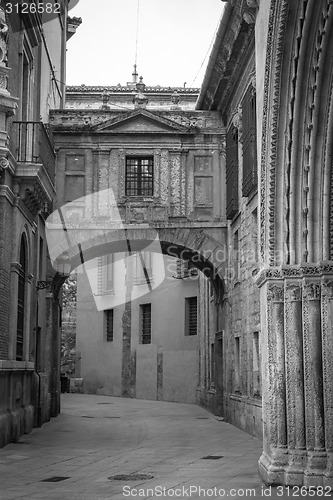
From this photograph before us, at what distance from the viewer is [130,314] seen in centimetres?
3175

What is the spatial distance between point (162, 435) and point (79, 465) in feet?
15.8

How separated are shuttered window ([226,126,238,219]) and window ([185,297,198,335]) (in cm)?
1004

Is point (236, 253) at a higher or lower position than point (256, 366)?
higher

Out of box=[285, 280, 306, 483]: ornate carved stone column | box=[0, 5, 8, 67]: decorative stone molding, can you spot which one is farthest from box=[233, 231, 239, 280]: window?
box=[285, 280, 306, 483]: ornate carved stone column

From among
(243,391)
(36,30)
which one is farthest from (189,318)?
(36,30)

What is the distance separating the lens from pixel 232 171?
1778 cm

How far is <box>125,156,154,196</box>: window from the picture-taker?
63.4 ft

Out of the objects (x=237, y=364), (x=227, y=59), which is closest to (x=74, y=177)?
(x=227, y=59)

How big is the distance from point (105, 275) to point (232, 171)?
1687 centimetres

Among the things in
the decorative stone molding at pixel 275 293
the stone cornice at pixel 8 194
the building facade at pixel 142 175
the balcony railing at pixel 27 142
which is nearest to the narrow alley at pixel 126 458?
the decorative stone molding at pixel 275 293

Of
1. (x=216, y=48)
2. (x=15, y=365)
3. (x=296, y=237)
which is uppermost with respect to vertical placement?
(x=216, y=48)

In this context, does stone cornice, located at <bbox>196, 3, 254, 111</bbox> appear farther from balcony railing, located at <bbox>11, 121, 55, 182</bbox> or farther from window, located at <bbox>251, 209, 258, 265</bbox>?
balcony railing, located at <bbox>11, 121, 55, 182</bbox>

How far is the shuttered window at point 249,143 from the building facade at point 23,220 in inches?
157

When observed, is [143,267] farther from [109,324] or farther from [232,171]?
[232,171]
